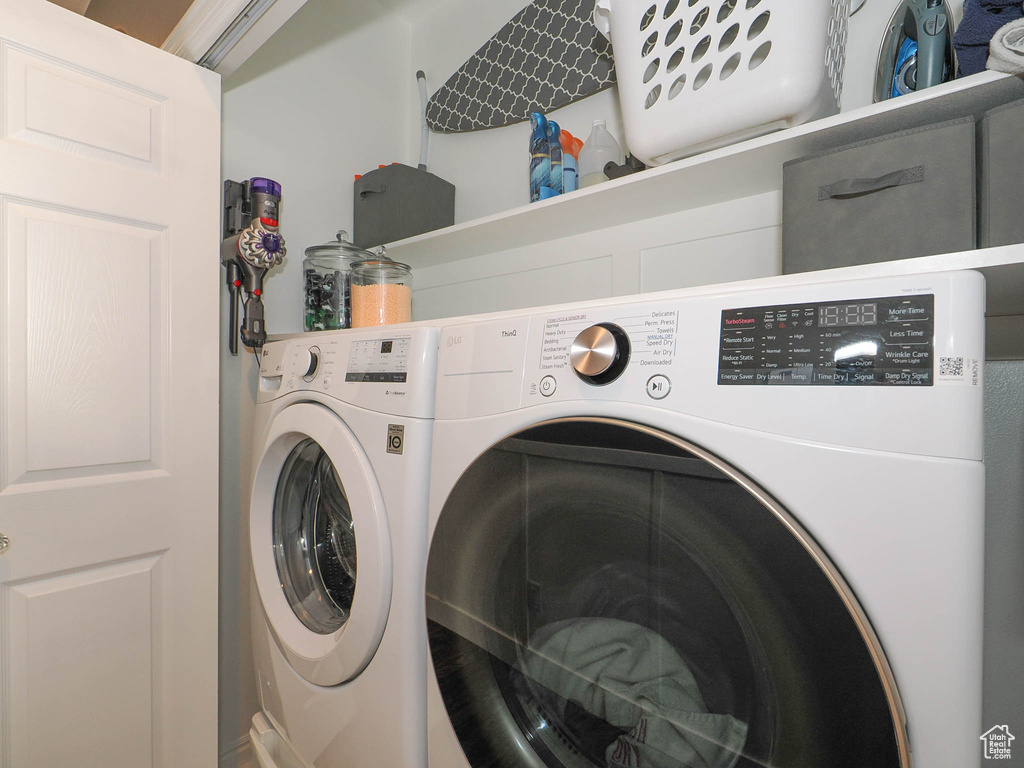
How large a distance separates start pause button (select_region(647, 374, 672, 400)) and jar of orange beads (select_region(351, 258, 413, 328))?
2.93 feet

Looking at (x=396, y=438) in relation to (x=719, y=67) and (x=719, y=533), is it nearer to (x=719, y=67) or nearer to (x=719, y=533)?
(x=719, y=533)

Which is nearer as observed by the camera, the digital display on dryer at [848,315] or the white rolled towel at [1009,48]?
the digital display on dryer at [848,315]

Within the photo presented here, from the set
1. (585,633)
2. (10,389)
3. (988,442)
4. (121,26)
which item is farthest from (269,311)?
(988,442)

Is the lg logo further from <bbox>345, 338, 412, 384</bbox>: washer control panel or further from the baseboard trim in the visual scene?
the baseboard trim

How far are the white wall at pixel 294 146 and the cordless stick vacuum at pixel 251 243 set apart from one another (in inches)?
6.5

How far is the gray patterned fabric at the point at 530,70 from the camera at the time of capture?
150cm

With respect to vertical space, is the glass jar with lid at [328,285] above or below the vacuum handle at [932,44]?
below

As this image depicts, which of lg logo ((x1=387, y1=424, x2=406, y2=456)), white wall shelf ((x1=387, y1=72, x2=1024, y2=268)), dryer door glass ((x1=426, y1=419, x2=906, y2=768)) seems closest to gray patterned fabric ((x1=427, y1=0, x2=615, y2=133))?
white wall shelf ((x1=387, y1=72, x2=1024, y2=268))

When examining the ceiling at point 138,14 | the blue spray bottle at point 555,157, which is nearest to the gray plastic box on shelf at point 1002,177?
the blue spray bottle at point 555,157

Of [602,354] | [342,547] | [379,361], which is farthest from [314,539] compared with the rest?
[602,354]

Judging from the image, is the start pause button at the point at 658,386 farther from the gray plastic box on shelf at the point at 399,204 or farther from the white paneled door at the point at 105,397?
the gray plastic box on shelf at the point at 399,204

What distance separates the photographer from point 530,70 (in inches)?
64.7

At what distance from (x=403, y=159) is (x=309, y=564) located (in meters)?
1.63

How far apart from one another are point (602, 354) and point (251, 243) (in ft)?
3.98
